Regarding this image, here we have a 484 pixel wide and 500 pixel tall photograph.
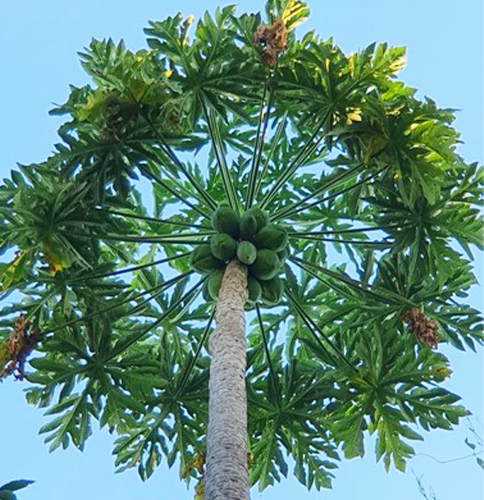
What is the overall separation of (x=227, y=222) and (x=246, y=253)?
33 centimetres

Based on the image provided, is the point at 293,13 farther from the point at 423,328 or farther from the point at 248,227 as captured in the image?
the point at 423,328

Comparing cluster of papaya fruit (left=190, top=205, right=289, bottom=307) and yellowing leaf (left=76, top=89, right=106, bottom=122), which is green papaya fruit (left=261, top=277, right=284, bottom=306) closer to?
cluster of papaya fruit (left=190, top=205, right=289, bottom=307)

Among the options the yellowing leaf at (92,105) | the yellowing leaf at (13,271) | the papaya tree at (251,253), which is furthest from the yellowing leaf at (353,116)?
the yellowing leaf at (13,271)

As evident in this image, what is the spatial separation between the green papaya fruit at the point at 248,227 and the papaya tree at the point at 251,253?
14 millimetres

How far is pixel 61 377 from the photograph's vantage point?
648 centimetres

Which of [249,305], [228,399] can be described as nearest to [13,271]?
[249,305]

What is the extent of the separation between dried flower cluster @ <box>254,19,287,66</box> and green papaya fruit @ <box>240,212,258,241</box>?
3.73ft

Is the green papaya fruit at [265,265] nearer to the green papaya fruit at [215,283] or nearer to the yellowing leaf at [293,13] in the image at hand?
the green papaya fruit at [215,283]

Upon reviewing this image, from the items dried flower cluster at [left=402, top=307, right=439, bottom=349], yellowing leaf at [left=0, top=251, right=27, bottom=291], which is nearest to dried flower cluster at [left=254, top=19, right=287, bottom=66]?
dried flower cluster at [left=402, top=307, right=439, bottom=349]

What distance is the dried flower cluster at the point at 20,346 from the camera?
5.83m

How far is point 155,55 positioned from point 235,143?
1.34 m

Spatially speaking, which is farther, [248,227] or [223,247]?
[248,227]

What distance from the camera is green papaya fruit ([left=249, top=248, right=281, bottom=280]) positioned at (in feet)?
19.5

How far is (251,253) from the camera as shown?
585 centimetres
